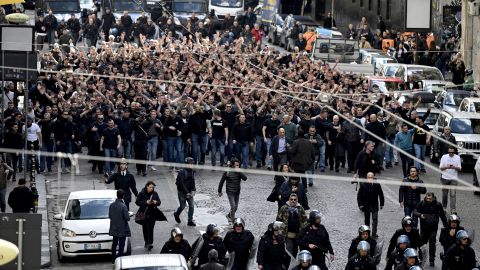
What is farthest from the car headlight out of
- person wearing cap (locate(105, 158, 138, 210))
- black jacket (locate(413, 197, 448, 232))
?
black jacket (locate(413, 197, 448, 232))

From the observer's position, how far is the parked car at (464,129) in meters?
34.2

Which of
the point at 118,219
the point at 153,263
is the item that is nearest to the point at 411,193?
the point at 118,219

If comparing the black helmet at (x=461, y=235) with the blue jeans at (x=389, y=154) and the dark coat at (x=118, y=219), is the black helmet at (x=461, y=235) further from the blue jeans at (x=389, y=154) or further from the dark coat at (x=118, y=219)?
the blue jeans at (x=389, y=154)

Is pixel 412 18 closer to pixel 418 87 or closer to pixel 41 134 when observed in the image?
pixel 418 87

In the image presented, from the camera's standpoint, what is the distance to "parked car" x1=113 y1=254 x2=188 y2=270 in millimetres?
21188

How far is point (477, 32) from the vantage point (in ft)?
168

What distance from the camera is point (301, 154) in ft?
100

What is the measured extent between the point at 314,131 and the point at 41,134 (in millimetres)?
5720

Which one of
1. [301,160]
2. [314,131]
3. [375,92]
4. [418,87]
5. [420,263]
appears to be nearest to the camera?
[420,263]

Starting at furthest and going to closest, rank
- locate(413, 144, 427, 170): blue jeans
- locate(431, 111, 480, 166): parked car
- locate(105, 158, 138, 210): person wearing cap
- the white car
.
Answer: locate(431, 111, 480, 166): parked car → locate(413, 144, 427, 170): blue jeans → locate(105, 158, 138, 210): person wearing cap → the white car

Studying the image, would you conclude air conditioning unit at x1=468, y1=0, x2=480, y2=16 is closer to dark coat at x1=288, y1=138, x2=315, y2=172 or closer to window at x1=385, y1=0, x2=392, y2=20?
window at x1=385, y1=0, x2=392, y2=20

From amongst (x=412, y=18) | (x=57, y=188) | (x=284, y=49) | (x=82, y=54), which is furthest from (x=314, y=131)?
(x=284, y=49)

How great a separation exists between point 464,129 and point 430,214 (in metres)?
9.87

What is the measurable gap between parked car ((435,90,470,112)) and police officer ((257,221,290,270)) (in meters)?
17.5
